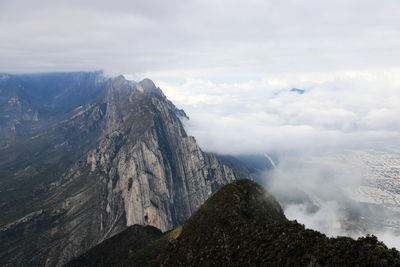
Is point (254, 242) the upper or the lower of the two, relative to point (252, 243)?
upper

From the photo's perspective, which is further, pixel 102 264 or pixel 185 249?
pixel 102 264

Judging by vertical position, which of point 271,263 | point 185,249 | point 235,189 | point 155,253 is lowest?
point 155,253

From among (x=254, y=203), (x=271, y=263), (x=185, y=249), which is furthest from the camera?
(x=254, y=203)

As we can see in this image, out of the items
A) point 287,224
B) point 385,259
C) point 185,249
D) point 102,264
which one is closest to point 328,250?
point 385,259

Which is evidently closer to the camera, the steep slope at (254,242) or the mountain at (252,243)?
the steep slope at (254,242)

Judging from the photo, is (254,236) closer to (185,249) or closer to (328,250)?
(328,250)

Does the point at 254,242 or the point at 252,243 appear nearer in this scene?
the point at 254,242

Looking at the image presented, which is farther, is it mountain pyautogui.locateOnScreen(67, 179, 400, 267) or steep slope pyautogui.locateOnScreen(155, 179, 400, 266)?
mountain pyautogui.locateOnScreen(67, 179, 400, 267)

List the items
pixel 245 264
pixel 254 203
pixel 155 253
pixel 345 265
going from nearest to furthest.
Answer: pixel 345 265 < pixel 245 264 < pixel 254 203 < pixel 155 253
